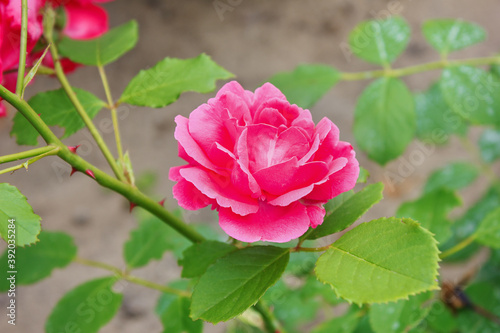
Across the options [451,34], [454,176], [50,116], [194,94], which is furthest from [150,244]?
[194,94]

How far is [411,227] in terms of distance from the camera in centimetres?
46

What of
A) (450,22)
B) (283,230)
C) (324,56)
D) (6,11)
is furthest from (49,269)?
(324,56)

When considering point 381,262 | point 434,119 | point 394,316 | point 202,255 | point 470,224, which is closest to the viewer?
point 381,262

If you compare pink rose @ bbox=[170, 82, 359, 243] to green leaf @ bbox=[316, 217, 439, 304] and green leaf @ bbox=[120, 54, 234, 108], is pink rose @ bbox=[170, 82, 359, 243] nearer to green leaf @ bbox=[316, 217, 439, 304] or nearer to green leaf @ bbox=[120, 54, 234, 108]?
green leaf @ bbox=[316, 217, 439, 304]

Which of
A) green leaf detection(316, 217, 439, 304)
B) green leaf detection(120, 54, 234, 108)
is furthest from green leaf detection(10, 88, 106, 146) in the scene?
green leaf detection(316, 217, 439, 304)

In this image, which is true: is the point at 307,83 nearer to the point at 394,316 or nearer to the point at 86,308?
the point at 394,316

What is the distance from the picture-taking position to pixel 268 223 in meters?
0.47

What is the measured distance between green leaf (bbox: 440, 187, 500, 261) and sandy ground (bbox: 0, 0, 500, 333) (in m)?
0.84

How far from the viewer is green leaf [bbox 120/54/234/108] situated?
67 centimetres

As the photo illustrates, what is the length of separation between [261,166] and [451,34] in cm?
80

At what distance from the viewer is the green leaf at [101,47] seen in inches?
29.0

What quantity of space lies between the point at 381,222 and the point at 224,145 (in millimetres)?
173

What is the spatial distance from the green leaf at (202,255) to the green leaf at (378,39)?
2.08ft

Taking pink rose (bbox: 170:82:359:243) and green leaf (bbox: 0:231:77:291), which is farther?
green leaf (bbox: 0:231:77:291)
